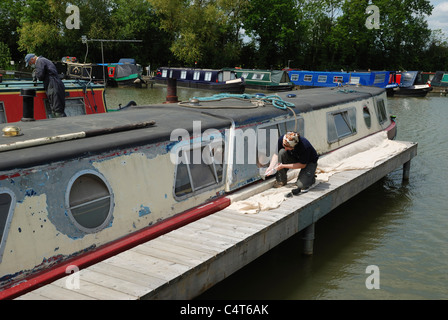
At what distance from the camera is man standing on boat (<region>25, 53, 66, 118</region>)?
344 inches

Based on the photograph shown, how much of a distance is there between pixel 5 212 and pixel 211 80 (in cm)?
3100

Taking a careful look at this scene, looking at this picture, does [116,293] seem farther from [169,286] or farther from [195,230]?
[195,230]

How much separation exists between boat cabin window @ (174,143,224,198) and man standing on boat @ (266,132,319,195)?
108cm

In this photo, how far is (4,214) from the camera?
390 centimetres

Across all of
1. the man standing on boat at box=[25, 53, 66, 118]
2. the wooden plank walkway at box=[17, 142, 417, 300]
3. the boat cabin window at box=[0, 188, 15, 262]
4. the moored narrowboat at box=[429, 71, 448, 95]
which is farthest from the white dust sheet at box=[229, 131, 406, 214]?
the moored narrowboat at box=[429, 71, 448, 95]

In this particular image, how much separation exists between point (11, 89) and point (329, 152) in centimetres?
633

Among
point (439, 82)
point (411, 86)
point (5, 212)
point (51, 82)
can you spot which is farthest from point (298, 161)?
point (439, 82)

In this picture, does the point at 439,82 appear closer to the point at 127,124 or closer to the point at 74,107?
the point at 74,107

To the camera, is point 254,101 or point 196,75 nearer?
point 254,101

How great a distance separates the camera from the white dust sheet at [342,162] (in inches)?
247

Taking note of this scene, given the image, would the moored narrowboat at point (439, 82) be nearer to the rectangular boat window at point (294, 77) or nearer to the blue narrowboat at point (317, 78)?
the blue narrowboat at point (317, 78)

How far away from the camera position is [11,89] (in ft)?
28.9

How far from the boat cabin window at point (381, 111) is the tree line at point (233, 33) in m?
32.7
